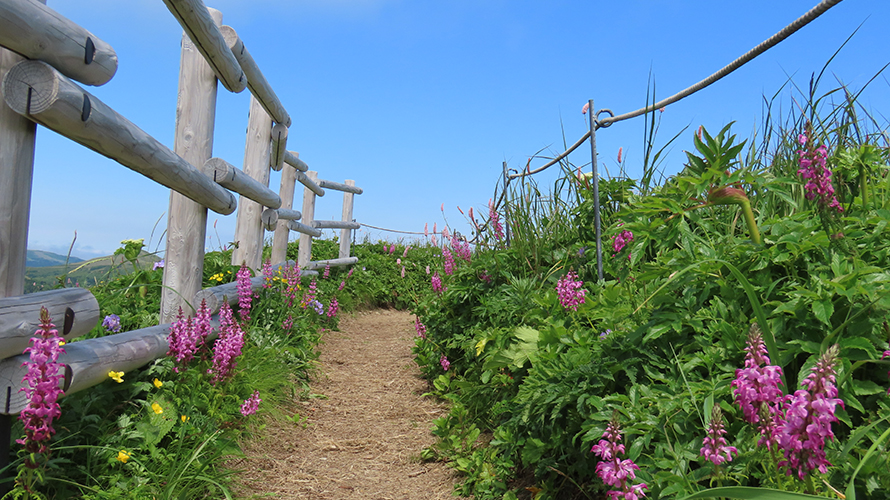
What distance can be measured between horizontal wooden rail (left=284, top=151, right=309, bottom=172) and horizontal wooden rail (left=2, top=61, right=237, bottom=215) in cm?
398

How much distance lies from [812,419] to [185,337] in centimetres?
303

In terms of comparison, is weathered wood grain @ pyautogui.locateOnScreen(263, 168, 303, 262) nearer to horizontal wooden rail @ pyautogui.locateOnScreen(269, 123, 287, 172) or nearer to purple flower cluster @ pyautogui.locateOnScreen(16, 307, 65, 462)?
horizontal wooden rail @ pyautogui.locateOnScreen(269, 123, 287, 172)

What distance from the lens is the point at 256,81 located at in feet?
18.4

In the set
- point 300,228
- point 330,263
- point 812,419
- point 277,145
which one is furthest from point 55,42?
point 330,263

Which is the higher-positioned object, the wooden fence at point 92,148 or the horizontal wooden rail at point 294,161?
the horizontal wooden rail at point 294,161

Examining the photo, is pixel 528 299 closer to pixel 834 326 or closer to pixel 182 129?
pixel 834 326

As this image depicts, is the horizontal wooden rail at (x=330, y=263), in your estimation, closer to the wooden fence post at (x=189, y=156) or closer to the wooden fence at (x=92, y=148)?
the wooden fence at (x=92, y=148)

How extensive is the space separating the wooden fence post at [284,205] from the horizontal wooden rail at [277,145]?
3.60 feet

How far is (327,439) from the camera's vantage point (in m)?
4.11

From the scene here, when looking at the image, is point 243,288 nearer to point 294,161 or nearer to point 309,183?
point 294,161

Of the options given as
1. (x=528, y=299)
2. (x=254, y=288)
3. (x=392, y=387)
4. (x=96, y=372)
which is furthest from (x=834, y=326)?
(x=254, y=288)

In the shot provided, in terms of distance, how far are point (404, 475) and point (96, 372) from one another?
75.7 inches

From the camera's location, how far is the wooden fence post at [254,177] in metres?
6.17

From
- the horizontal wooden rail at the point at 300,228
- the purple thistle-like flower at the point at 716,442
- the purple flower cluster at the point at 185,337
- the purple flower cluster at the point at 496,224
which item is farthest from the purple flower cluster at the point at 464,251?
the purple thistle-like flower at the point at 716,442
